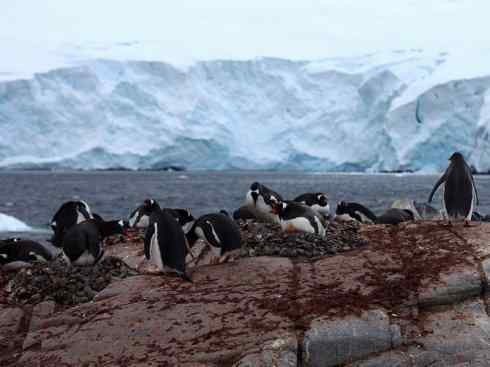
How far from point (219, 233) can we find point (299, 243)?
35.2 inches

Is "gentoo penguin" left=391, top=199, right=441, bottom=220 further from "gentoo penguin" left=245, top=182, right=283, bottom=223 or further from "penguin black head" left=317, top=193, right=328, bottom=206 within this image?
"gentoo penguin" left=245, top=182, right=283, bottom=223

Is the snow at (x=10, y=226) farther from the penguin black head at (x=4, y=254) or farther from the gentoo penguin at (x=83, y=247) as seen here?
the gentoo penguin at (x=83, y=247)

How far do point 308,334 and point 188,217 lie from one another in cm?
495

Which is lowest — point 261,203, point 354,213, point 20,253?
point 354,213

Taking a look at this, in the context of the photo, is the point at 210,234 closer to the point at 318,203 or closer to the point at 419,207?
→ the point at 318,203

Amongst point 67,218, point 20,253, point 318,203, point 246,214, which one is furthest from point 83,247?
point 318,203

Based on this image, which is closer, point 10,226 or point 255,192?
point 255,192

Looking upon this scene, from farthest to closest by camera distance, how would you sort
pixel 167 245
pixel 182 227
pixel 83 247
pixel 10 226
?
pixel 10 226 → pixel 182 227 → pixel 83 247 → pixel 167 245

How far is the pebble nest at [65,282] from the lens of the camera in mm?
7094

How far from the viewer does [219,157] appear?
233ft

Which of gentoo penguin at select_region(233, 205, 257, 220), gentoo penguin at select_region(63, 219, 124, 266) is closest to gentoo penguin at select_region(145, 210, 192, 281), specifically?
gentoo penguin at select_region(63, 219, 124, 266)

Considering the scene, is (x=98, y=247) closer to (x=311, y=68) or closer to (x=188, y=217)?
(x=188, y=217)

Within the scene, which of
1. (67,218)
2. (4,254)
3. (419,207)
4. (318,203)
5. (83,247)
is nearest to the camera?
(83,247)

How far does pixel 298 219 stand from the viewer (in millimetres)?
8469
